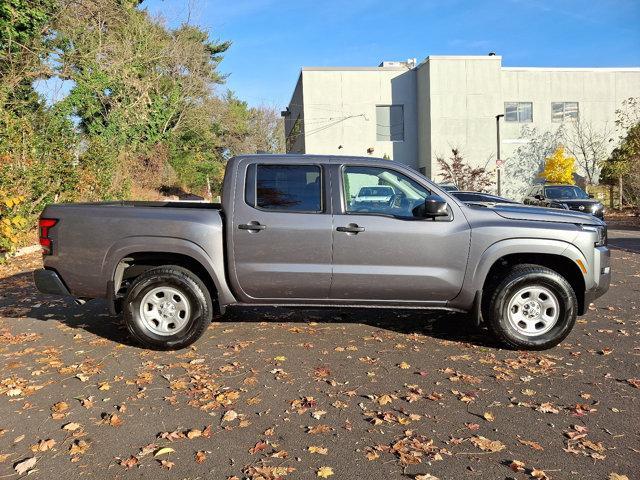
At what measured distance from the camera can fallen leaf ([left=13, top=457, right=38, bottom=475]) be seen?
10.1ft

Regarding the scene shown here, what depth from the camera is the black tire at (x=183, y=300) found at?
5.18 metres

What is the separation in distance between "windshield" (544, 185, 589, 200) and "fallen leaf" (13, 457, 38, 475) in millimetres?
19298

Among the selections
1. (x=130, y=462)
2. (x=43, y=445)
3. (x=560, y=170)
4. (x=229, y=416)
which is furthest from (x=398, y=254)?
(x=560, y=170)

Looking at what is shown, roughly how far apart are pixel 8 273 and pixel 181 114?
92.4ft

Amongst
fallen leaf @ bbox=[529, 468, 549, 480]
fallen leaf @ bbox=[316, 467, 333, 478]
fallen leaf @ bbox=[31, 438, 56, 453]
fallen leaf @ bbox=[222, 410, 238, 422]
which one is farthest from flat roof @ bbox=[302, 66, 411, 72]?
fallen leaf @ bbox=[529, 468, 549, 480]

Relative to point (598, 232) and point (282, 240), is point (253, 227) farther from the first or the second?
point (598, 232)

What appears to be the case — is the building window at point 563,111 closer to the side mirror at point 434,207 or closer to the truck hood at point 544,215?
the truck hood at point 544,215

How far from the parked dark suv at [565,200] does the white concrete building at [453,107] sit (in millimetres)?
15056

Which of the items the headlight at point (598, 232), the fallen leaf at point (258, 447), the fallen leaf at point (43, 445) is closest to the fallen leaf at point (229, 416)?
the fallen leaf at point (258, 447)

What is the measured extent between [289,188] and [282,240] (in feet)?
1.82

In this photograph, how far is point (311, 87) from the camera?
3538cm

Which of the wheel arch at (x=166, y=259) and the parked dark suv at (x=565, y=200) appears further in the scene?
the parked dark suv at (x=565, y=200)

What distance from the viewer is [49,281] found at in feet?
17.4

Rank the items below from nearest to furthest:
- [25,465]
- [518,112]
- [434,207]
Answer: [25,465], [434,207], [518,112]
